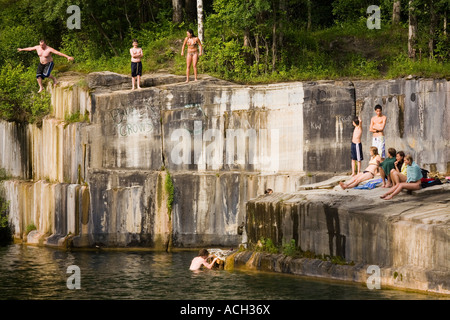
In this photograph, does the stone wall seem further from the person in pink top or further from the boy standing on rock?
the person in pink top

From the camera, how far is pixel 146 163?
28531 millimetres

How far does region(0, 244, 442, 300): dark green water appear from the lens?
20078 millimetres

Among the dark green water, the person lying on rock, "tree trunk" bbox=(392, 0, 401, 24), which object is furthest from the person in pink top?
"tree trunk" bbox=(392, 0, 401, 24)

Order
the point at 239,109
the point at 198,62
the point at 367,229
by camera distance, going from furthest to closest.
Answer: the point at 198,62, the point at 239,109, the point at 367,229

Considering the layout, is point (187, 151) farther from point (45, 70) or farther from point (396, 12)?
point (396, 12)

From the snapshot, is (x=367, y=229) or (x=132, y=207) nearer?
(x=367, y=229)

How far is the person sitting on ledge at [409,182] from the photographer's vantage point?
21281mm

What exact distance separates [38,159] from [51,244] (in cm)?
383

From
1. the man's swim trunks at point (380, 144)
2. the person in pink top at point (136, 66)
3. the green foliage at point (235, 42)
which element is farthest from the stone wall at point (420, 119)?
the person in pink top at point (136, 66)

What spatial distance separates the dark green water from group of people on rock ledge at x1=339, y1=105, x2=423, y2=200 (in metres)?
2.90

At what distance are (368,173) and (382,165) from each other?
1367 millimetres
